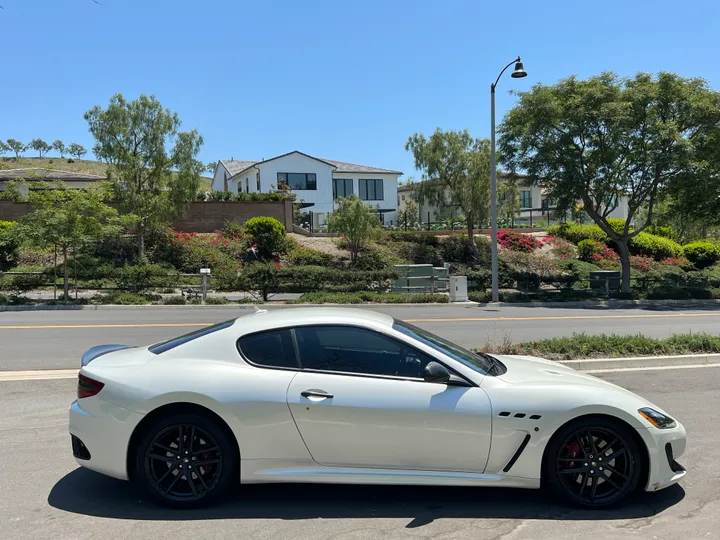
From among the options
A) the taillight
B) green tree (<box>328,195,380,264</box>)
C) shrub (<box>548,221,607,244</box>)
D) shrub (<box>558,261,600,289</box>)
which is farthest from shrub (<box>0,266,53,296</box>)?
shrub (<box>548,221,607,244</box>)

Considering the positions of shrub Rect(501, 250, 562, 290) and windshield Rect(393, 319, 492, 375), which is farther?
shrub Rect(501, 250, 562, 290)

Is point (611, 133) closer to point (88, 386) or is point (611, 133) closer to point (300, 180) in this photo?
point (88, 386)

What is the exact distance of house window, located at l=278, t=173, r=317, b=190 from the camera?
51.9 metres

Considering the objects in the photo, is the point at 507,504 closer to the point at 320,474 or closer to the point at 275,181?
the point at 320,474

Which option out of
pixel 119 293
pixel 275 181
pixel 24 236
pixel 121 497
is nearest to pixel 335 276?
pixel 119 293

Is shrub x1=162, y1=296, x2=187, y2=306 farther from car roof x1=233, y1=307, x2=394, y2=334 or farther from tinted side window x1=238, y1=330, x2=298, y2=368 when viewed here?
tinted side window x1=238, y1=330, x2=298, y2=368

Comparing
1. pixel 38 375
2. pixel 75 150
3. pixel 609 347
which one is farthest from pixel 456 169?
pixel 75 150

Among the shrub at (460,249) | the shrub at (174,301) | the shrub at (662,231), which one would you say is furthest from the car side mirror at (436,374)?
the shrub at (662,231)

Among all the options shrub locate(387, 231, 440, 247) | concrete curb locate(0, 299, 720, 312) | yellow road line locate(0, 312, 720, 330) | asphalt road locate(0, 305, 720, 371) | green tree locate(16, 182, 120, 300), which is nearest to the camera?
asphalt road locate(0, 305, 720, 371)

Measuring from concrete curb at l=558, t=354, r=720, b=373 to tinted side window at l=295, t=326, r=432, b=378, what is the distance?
5.01 metres

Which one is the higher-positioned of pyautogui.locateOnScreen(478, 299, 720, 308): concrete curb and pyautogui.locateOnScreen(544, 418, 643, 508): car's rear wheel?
pyautogui.locateOnScreen(544, 418, 643, 508): car's rear wheel

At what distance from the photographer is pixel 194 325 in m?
14.8

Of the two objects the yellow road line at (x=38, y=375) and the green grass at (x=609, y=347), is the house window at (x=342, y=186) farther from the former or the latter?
the yellow road line at (x=38, y=375)

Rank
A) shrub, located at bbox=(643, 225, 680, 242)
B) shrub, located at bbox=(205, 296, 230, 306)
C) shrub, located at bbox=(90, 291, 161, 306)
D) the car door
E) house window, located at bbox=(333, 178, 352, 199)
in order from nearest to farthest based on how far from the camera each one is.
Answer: the car door < shrub, located at bbox=(90, 291, 161, 306) < shrub, located at bbox=(205, 296, 230, 306) < shrub, located at bbox=(643, 225, 680, 242) < house window, located at bbox=(333, 178, 352, 199)
